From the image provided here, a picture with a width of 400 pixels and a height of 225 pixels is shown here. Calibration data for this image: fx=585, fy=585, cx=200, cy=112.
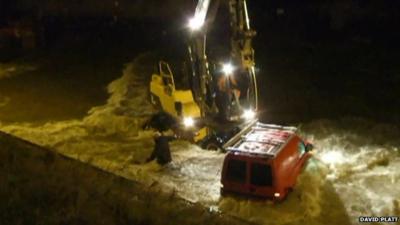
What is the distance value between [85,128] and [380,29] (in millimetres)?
26520

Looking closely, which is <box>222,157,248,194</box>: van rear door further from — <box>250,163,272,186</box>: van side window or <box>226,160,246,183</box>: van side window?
<box>250,163,272,186</box>: van side window

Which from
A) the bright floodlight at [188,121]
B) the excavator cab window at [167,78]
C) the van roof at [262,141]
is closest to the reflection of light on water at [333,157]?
the van roof at [262,141]

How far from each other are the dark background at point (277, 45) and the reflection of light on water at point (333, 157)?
4321 millimetres

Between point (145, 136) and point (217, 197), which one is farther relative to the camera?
point (145, 136)

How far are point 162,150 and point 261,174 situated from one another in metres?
4.98

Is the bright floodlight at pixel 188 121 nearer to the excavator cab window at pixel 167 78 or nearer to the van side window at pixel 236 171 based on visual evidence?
the excavator cab window at pixel 167 78

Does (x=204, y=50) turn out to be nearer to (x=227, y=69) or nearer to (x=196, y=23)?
(x=196, y=23)

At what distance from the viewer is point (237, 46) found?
1739 centimetres

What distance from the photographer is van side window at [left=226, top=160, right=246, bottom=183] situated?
13.7 metres

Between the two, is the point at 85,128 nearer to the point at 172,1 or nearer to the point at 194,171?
the point at 194,171

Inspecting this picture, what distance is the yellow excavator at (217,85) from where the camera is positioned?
17062 millimetres

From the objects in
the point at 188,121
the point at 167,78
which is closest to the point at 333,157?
the point at 188,121

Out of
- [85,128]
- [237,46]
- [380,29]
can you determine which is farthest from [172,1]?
[237,46]

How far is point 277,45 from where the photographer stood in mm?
39625
